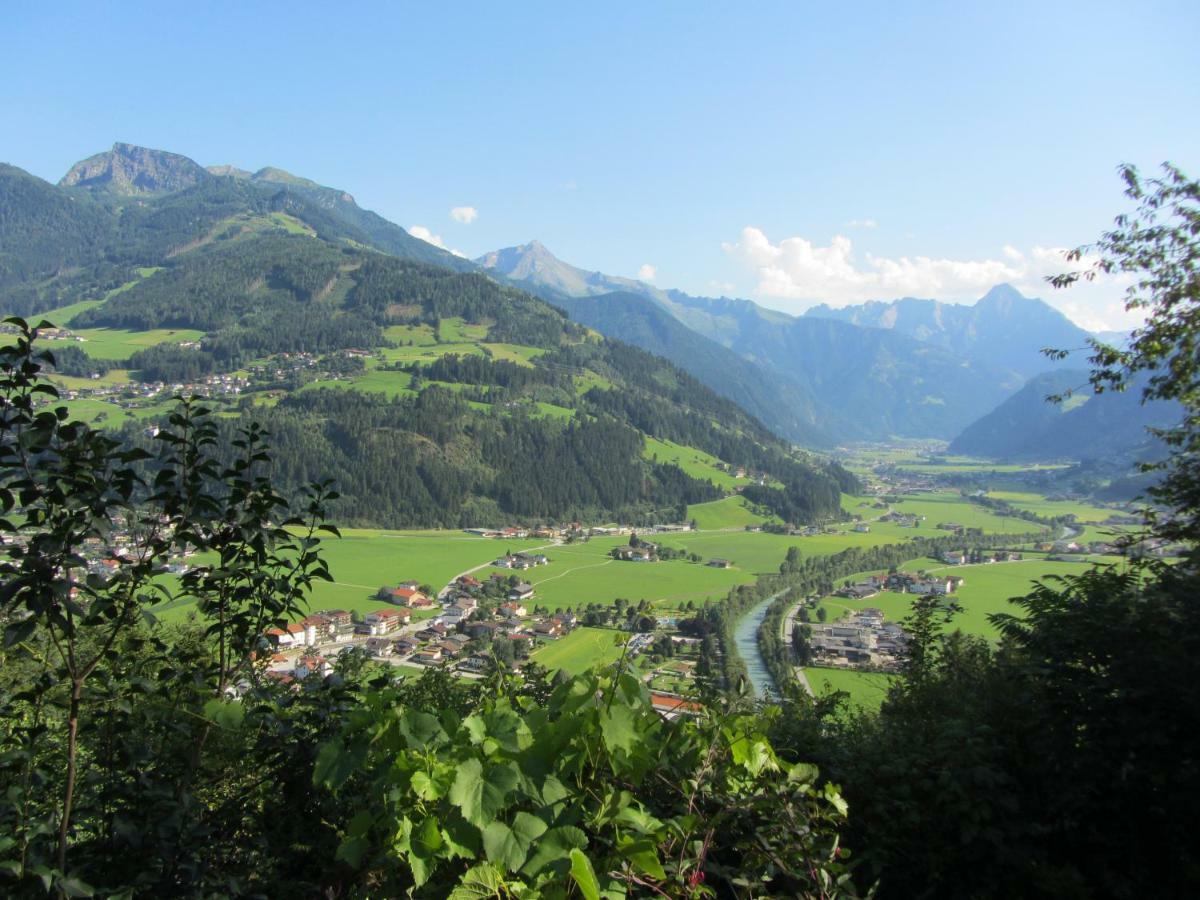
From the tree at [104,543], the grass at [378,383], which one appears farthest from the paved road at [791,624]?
the grass at [378,383]

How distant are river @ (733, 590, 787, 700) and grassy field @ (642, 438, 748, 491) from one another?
54057mm

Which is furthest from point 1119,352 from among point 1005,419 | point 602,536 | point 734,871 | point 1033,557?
point 1005,419

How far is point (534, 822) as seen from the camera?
4.82ft

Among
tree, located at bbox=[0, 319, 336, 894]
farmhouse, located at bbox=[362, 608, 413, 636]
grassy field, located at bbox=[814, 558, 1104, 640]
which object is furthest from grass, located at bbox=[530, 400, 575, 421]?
tree, located at bbox=[0, 319, 336, 894]

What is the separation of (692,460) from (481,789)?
10295 cm

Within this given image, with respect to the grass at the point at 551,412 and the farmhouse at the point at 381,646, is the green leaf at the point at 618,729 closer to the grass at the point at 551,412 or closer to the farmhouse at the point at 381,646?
the farmhouse at the point at 381,646

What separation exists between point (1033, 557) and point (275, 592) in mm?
60615

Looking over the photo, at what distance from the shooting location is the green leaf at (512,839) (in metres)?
1.40

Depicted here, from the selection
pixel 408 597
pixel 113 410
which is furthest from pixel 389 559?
pixel 113 410

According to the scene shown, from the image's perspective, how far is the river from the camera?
2366cm

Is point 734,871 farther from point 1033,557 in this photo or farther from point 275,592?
point 1033,557

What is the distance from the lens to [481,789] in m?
1.49

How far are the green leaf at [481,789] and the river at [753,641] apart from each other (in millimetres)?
19378

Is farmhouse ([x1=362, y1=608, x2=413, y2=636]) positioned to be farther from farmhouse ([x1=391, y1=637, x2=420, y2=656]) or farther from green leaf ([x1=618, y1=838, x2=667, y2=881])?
green leaf ([x1=618, y1=838, x2=667, y2=881])
